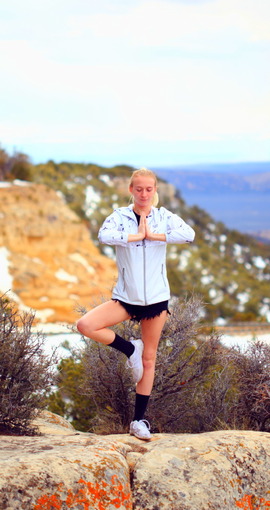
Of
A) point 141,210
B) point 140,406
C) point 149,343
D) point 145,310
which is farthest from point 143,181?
point 140,406

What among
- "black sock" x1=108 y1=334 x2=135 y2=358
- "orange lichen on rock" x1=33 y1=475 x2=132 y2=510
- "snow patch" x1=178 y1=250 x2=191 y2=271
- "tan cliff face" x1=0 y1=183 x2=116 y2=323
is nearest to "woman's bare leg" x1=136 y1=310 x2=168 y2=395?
"black sock" x1=108 y1=334 x2=135 y2=358

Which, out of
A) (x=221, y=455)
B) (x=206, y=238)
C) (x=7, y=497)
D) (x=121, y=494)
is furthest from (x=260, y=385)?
(x=206, y=238)

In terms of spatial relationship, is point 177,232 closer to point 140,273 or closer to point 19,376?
point 140,273

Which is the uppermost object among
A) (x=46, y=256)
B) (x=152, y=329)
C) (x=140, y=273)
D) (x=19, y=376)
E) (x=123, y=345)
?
(x=140, y=273)

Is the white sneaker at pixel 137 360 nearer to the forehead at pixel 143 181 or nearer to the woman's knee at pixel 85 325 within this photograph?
the woman's knee at pixel 85 325

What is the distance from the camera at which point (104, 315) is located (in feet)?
14.3

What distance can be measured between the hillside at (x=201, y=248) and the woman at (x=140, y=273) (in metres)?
47.6

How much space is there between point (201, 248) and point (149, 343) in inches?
3382

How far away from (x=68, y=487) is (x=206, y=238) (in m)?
95.1

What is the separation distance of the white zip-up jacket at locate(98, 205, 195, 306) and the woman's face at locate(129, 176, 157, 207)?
0.39 feet

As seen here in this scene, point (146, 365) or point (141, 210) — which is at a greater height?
point (141, 210)

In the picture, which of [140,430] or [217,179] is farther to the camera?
[217,179]

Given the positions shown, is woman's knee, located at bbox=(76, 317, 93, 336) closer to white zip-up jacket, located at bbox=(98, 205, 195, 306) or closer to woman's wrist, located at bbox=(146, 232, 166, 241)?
white zip-up jacket, located at bbox=(98, 205, 195, 306)

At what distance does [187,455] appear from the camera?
3916 mm
